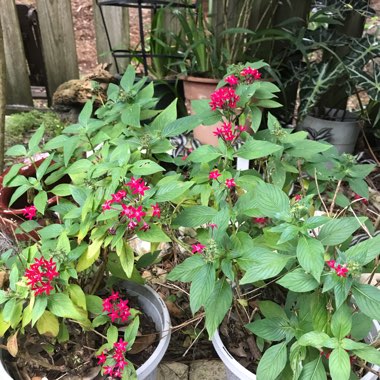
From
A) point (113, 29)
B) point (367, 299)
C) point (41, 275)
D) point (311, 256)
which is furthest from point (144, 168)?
point (113, 29)

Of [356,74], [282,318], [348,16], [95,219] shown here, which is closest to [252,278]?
[282,318]

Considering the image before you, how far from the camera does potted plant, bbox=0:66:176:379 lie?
0.88 m

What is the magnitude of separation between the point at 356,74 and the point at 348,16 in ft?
1.64

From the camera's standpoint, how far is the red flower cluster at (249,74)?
3.59 feet

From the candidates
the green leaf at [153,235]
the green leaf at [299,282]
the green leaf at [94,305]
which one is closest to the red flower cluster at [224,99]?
the green leaf at [153,235]

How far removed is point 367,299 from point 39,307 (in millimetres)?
659

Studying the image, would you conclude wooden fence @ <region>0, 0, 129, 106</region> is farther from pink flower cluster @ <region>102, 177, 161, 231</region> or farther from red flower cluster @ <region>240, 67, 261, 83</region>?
pink flower cluster @ <region>102, 177, 161, 231</region>

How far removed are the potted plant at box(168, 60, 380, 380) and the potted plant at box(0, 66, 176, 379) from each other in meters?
0.13

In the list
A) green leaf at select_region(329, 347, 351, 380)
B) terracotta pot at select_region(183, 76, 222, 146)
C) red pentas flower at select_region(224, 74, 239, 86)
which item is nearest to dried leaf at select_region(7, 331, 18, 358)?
green leaf at select_region(329, 347, 351, 380)

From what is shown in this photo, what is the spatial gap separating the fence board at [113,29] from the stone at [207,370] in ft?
6.68

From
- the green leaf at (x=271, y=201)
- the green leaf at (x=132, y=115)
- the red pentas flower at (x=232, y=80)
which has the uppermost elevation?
the red pentas flower at (x=232, y=80)

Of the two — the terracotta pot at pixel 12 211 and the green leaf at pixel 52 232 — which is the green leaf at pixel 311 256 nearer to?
the green leaf at pixel 52 232

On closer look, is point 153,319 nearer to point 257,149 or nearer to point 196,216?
point 196,216

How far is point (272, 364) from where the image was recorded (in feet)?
2.61
